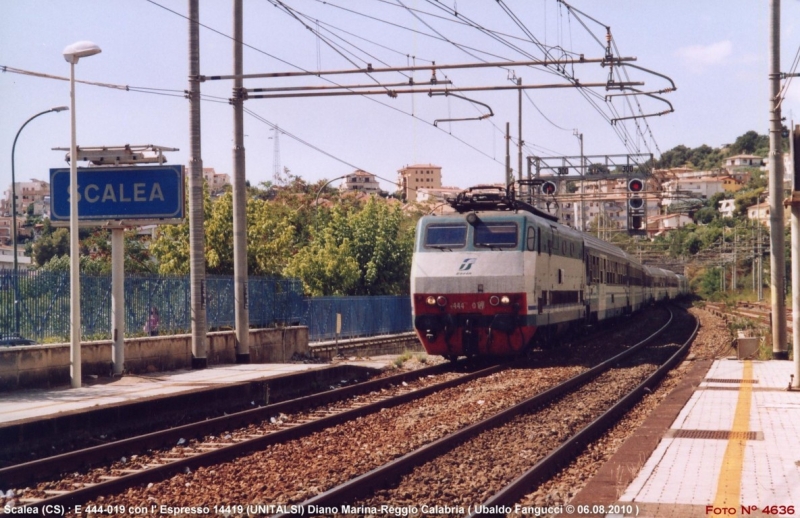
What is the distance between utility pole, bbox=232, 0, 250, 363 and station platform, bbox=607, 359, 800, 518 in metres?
9.92

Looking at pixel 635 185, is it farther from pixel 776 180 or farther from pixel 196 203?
pixel 196 203

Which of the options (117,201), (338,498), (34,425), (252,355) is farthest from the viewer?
(252,355)

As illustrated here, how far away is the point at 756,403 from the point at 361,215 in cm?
2966

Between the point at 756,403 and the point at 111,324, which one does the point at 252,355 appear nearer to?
the point at 111,324

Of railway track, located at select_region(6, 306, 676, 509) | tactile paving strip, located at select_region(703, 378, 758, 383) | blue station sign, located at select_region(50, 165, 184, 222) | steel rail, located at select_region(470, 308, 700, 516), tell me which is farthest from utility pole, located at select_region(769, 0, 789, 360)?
blue station sign, located at select_region(50, 165, 184, 222)

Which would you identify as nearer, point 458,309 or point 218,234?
point 458,309

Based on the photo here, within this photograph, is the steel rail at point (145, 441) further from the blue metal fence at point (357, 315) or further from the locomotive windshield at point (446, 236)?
the blue metal fence at point (357, 315)

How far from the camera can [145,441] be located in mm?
10906

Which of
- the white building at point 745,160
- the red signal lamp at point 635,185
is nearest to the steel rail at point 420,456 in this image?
the red signal lamp at point 635,185

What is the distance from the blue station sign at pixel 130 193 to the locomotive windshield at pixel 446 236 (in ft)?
17.7

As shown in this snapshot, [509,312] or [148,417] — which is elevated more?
[509,312]

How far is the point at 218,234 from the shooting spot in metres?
33.3

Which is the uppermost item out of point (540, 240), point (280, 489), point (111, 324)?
point (540, 240)

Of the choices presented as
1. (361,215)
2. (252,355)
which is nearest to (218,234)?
(361,215)
